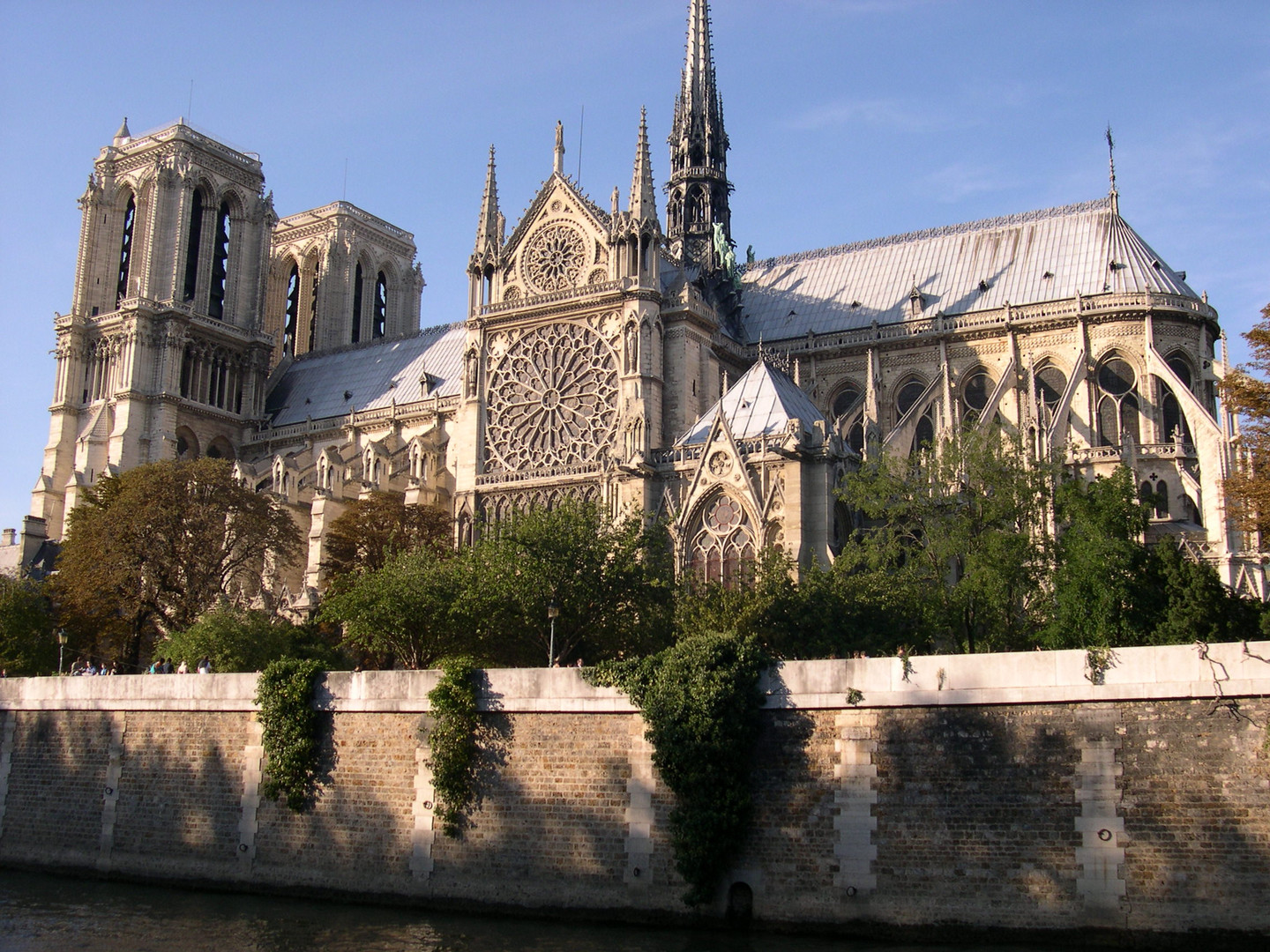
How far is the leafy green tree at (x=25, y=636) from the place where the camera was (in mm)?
44469

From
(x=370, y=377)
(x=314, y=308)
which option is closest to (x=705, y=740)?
(x=370, y=377)

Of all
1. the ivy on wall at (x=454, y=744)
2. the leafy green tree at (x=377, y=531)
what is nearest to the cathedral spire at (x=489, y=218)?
the leafy green tree at (x=377, y=531)

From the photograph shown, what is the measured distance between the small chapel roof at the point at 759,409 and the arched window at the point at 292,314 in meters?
38.5

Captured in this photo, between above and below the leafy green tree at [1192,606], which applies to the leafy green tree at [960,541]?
above

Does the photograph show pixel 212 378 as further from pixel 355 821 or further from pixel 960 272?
pixel 355 821

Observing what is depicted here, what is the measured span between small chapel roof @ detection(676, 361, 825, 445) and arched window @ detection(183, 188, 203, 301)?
107ft

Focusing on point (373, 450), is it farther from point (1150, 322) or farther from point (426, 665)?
point (1150, 322)

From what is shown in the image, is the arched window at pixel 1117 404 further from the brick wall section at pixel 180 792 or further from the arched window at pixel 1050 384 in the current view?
the brick wall section at pixel 180 792

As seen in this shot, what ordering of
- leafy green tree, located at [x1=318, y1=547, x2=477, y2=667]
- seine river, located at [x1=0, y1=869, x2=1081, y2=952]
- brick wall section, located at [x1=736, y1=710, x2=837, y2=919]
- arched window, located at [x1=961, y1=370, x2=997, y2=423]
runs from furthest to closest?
1. arched window, located at [x1=961, y1=370, x2=997, y2=423]
2. leafy green tree, located at [x1=318, y1=547, x2=477, y2=667]
3. brick wall section, located at [x1=736, y1=710, x2=837, y2=919]
4. seine river, located at [x1=0, y1=869, x2=1081, y2=952]

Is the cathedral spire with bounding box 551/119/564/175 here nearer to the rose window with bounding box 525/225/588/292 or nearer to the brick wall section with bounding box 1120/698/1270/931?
the rose window with bounding box 525/225/588/292

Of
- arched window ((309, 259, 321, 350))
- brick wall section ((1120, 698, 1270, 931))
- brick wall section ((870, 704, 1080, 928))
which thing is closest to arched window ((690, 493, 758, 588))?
brick wall section ((870, 704, 1080, 928))

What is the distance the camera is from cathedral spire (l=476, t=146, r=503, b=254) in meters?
53.8

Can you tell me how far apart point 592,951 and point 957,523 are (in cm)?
1754

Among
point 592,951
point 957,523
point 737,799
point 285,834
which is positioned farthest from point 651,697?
point 957,523
